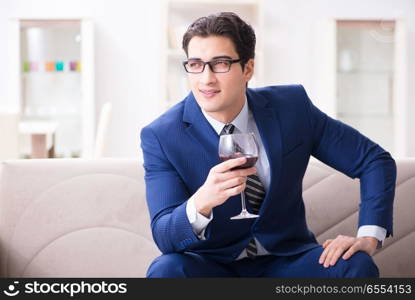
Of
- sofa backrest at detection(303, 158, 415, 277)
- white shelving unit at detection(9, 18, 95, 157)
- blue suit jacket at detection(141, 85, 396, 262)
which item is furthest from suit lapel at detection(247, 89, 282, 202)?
white shelving unit at detection(9, 18, 95, 157)

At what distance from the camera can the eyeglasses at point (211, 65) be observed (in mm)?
1909

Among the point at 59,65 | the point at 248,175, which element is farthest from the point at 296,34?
the point at 248,175

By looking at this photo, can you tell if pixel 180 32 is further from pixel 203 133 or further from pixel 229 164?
pixel 229 164

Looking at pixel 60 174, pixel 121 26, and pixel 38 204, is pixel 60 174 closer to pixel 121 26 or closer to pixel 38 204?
pixel 38 204

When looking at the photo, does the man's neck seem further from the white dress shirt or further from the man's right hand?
the man's right hand

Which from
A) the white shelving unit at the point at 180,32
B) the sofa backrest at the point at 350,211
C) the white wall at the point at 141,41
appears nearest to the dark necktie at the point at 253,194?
the sofa backrest at the point at 350,211

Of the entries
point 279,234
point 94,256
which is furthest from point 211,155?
point 94,256

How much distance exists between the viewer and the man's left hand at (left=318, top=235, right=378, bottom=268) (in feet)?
6.03

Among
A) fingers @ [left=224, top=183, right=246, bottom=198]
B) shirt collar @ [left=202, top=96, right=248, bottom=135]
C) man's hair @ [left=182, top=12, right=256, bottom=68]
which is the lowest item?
fingers @ [left=224, top=183, right=246, bottom=198]

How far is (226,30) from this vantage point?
1.92 metres

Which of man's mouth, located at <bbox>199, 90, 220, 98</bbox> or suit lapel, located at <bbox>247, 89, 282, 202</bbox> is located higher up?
man's mouth, located at <bbox>199, 90, 220, 98</bbox>

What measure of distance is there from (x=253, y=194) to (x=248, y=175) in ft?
Result: 0.48

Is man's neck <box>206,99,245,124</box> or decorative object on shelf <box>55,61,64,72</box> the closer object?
man's neck <box>206,99,245,124</box>

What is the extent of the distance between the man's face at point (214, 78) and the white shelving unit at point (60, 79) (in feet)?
15.1
